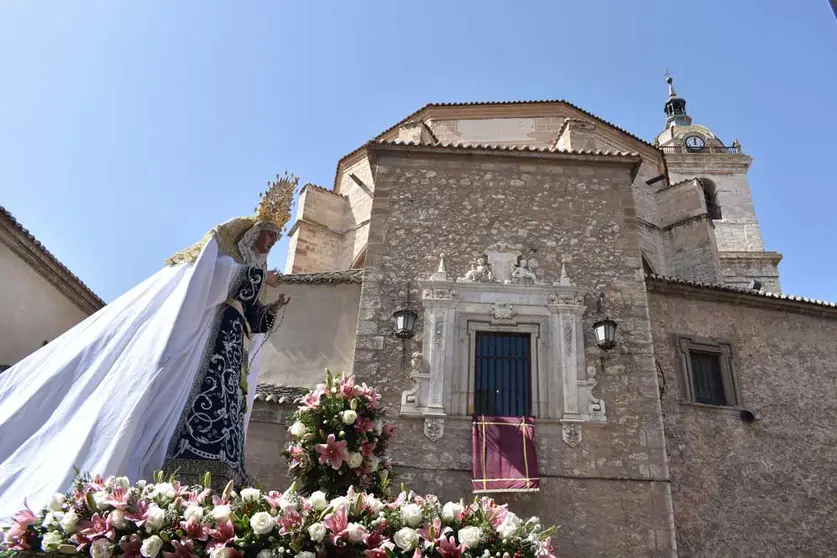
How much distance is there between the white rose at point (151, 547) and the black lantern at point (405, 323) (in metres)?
6.55

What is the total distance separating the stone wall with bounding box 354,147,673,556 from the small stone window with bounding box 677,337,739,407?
1611 millimetres

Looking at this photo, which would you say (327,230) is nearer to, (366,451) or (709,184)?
(366,451)

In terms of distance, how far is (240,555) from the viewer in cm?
331

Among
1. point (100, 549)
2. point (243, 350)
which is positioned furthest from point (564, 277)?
point (100, 549)

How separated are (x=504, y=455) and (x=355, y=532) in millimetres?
5713

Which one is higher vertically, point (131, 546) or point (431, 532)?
point (431, 532)

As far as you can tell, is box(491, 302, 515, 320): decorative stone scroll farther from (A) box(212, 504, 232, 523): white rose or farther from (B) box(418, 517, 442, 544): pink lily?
(A) box(212, 504, 232, 523): white rose

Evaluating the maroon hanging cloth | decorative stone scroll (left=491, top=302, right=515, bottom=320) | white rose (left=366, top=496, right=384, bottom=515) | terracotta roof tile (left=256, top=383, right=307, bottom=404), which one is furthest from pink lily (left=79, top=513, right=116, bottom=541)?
decorative stone scroll (left=491, top=302, right=515, bottom=320)

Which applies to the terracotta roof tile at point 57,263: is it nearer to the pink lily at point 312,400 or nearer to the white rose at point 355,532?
the pink lily at point 312,400

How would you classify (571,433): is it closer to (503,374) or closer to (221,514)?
(503,374)

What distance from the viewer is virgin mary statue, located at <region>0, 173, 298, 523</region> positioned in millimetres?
3734

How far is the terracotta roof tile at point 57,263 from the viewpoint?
1133 centimetres

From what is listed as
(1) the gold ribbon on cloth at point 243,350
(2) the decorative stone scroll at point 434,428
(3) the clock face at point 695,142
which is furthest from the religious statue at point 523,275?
(3) the clock face at point 695,142

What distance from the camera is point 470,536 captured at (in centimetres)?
343
